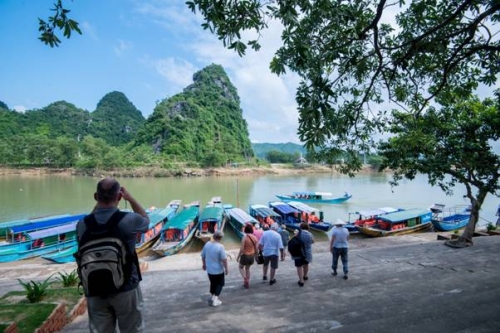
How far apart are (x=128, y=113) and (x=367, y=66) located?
430 feet

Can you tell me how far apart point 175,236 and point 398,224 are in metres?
11.6

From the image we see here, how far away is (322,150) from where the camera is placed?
4703 mm

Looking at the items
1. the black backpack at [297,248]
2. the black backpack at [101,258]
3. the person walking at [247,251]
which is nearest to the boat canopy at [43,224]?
the person walking at [247,251]

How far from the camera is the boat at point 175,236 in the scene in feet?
39.1

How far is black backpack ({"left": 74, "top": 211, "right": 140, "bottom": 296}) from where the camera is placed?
73.5 inches

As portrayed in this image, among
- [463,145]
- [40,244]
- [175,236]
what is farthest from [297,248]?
[40,244]

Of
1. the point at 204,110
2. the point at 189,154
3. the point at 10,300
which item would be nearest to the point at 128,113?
the point at 204,110

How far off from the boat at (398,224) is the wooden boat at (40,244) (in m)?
14.0

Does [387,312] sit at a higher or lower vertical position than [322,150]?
lower

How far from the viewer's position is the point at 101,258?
1862mm

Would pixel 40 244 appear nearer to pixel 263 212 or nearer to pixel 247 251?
pixel 263 212

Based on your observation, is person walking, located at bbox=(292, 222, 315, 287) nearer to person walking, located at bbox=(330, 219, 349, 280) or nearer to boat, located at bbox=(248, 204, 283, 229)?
person walking, located at bbox=(330, 219, 349, 280)

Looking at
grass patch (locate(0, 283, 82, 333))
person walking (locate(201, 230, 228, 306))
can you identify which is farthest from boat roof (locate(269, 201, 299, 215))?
grass patch (locate(0, 283, 82, 333))

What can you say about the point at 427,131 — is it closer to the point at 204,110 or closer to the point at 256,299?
the point at 256,299
